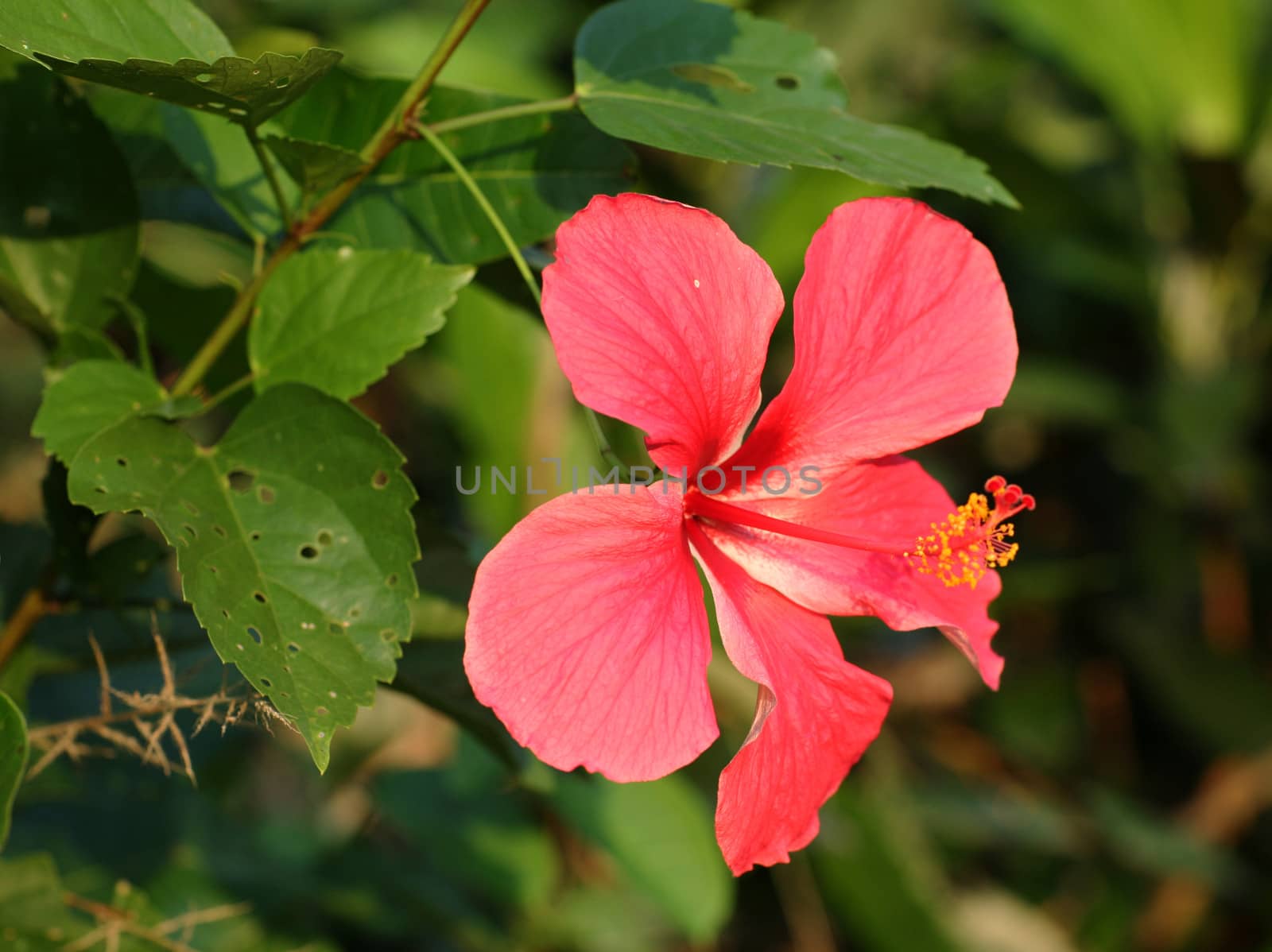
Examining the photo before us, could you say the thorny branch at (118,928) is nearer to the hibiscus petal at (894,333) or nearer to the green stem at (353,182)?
the green stem at (353,182)

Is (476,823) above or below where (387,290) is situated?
below

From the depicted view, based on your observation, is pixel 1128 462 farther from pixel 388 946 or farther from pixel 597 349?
pixel 597 349

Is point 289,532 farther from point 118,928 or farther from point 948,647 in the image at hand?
point 948,647

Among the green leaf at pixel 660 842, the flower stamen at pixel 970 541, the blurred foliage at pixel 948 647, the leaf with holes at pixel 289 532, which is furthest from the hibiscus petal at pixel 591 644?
the green leaf at pixel 660 842

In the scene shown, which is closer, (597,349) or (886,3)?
(597,349)

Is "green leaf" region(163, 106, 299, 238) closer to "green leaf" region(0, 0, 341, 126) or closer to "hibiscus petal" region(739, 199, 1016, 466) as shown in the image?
Result: "green leaf" region(0, 0, 341, 126)

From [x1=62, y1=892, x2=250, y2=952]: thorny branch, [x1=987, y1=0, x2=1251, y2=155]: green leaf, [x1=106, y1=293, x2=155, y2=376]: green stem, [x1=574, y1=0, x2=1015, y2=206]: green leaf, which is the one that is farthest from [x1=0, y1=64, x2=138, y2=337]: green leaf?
[x1=987, y1=0, x2=1251, y2=155]: green leaf

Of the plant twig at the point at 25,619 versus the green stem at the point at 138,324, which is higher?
the green stem at the point at 138,324

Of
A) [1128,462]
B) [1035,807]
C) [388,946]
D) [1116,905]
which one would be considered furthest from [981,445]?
[388,946]
